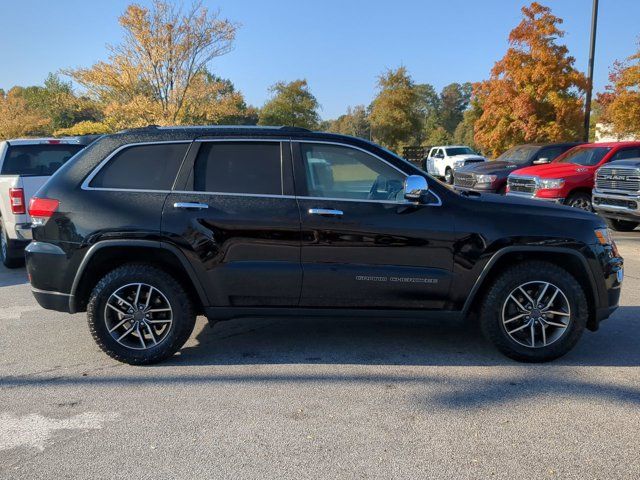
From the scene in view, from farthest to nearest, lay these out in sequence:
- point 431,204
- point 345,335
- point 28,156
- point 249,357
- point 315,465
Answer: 1. point 28,156
2. point 345,335
3. point 249,357
4. point 431,204
5. point 315,465

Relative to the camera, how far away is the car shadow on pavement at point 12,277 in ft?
24.7

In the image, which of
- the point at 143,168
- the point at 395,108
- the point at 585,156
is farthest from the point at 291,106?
the point at 143,168

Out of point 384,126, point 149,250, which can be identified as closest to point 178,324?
point 149,250

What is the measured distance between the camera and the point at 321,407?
3668mm

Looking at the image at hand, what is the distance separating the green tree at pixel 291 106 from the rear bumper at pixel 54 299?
129 feet

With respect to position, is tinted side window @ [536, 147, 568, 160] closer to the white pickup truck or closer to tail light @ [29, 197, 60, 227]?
the white pickup truck

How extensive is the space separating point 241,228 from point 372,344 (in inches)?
63.4

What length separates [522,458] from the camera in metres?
3.04

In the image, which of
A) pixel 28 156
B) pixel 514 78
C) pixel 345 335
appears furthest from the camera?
pixel 514 78

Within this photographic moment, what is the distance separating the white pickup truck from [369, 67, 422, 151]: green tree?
34.0 metres

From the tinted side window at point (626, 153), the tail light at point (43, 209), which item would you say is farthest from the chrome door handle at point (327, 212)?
the tinted side window at point (626, 153)

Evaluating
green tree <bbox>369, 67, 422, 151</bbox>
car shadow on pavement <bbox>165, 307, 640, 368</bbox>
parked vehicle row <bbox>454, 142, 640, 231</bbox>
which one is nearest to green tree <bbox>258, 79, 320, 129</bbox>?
green tree <bbox>369, 67, 422, 151</bbox>

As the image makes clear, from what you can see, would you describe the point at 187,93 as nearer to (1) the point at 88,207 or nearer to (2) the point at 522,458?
(1) the point at 88,207

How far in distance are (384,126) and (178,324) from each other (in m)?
38.1
